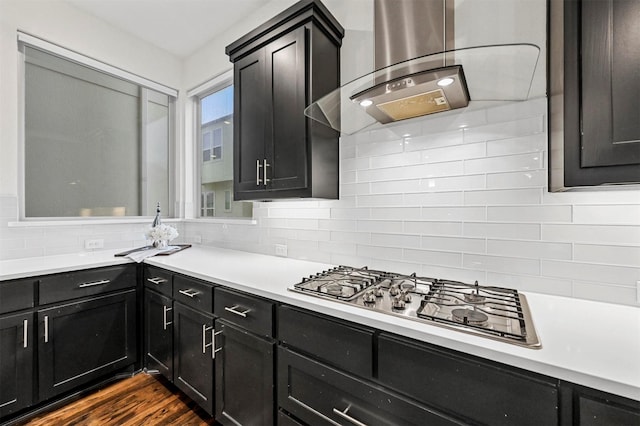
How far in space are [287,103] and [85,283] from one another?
1.79 metres

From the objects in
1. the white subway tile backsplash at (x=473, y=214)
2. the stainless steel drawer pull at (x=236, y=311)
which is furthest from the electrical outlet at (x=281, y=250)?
the stainless steel drawer pull at (x=236, y=311)

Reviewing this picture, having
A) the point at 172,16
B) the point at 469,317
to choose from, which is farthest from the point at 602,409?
the point at 172,16

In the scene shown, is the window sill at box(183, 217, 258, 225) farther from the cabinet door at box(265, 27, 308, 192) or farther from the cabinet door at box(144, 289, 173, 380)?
the cabinet door at box(144, 289, 173, 380)

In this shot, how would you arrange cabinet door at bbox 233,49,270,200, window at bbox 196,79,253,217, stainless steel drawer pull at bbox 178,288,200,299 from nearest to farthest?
stainless steel drawer pull at bbox 178,288,200,299
cabinet door at bbox 233,49,270,200
window at bbox 196,79,253,217

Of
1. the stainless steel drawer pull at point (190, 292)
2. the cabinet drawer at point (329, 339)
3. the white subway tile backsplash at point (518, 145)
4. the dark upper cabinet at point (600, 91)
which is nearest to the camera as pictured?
the dark upper cabinet at point (600, 91)

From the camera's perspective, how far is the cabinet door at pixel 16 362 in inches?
64.3

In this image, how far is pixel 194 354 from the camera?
1.74m

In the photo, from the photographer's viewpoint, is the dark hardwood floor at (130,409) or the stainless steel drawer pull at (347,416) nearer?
the stainless steel drawer pull at (347,416)

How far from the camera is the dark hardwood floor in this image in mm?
1725

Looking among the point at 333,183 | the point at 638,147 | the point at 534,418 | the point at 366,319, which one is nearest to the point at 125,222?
the point at 333,183

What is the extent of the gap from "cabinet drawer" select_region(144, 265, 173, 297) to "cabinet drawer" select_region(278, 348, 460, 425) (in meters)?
1.05

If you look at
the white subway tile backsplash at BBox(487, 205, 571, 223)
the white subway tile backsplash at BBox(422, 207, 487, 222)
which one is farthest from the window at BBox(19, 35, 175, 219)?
the white subway tile backsplash at BBox(487, 205, 571, 223)

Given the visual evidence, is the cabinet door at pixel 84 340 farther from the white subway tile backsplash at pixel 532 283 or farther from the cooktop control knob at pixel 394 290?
the white subway tile backsplash at pixel 532 283

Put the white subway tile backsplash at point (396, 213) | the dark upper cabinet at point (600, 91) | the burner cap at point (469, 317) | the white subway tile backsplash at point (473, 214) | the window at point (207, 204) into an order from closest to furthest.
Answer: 1. the dark upper cabinet at point (600, 91)
2. the burner cap at point (469, 317)
3. the white subway tile backsplash at point (473, 214)
4. the white subway tile backsplash at point (396, 213)
5. the window at point (207, 204)
